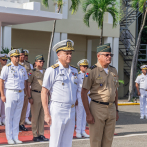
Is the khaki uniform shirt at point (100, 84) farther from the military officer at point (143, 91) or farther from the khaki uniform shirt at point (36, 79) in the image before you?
the military officer at point (143, 91)

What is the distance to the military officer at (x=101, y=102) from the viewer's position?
5.18 meters

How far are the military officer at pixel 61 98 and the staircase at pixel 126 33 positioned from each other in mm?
17732

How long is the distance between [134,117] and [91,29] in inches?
332

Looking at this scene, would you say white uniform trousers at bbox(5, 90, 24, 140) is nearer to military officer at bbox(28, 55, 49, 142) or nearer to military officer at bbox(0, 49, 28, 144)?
military officer at bbox(0, 49, 28, 144)

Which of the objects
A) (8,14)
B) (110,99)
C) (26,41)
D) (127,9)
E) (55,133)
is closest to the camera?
(55,133)

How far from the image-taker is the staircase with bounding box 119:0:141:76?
22.3 m

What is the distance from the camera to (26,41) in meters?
19.2

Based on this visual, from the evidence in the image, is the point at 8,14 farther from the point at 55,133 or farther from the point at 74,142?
the point at 55,133

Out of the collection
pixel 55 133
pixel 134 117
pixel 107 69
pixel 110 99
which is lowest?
pixel 134 117

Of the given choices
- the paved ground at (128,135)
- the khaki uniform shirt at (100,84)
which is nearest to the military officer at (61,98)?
the khaki uniform shirt at (100,84)

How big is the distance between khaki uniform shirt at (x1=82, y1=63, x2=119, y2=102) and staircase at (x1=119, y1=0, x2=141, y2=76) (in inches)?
680

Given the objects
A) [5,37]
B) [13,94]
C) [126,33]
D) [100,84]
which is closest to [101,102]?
[100,84]

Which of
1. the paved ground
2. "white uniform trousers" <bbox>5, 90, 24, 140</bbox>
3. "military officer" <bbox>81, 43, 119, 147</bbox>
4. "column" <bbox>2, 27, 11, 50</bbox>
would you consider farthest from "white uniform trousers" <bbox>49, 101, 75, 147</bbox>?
"column" <bbox>2, 27, 11, 50</bbox>

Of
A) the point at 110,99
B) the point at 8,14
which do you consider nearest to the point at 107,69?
the point at 110,99
